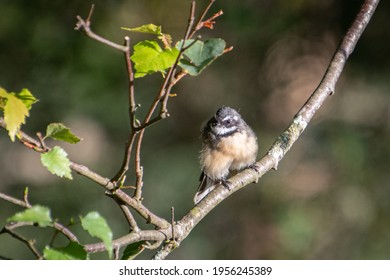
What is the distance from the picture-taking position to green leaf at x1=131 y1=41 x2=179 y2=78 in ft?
6.40

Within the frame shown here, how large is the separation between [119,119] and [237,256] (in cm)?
213

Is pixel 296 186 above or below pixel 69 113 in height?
below

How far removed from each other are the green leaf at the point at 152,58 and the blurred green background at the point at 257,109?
4642 millimetres

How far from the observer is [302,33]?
22.6ft

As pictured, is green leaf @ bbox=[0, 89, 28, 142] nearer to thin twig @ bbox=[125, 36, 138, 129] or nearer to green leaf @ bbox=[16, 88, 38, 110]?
green leaf @ bbox=[16, 88, 38, 110]

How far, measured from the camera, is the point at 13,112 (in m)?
1.76

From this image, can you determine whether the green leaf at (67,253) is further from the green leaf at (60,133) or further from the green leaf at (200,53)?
the green leaf at (200,53)

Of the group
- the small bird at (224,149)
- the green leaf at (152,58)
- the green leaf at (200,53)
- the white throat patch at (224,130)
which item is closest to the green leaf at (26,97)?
the green leaf at (152,58)

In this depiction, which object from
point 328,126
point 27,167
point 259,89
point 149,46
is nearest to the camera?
point 149,46

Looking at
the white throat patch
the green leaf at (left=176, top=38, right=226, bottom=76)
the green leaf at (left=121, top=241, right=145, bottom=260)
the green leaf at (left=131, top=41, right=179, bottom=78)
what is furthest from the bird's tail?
the green leaf at (left=176, top=38, right=226, bottom=76)

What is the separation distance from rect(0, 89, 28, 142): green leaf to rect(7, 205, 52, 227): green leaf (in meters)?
0.31

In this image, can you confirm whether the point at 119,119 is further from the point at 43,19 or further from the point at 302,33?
the point at 302,33

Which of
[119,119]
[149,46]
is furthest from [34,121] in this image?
[149,46]

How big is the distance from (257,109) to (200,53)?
548 centimetres
